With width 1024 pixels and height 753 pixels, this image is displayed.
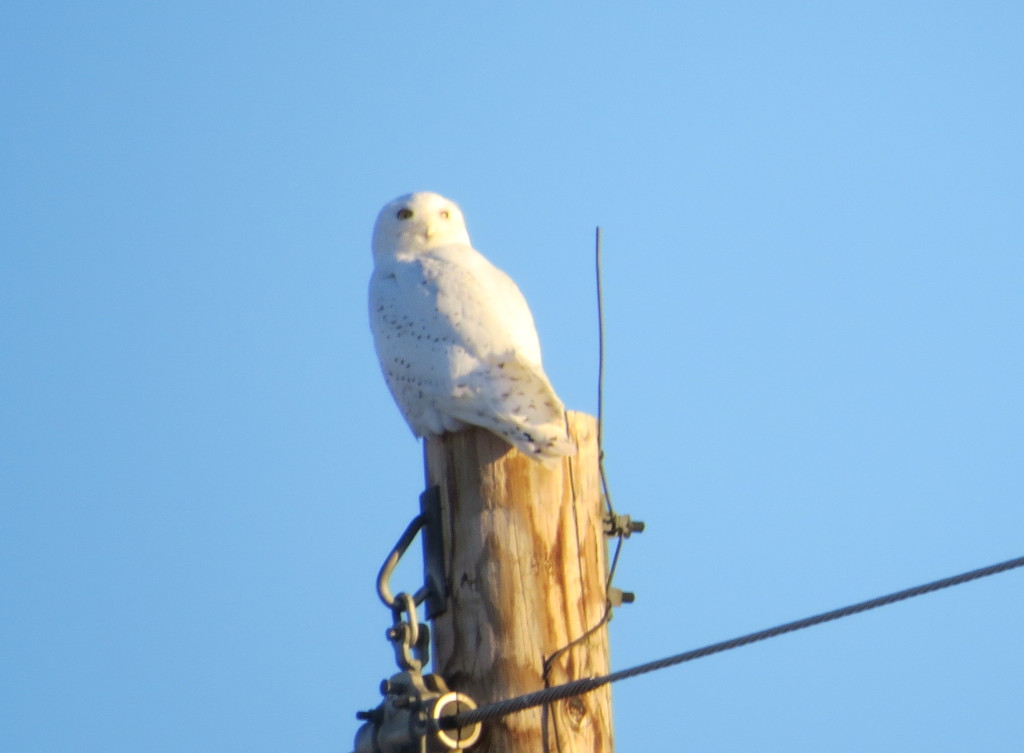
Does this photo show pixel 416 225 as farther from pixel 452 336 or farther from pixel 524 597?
pixel 524 597

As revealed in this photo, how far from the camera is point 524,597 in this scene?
383cm

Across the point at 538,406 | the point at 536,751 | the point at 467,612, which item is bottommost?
the point at 536,751

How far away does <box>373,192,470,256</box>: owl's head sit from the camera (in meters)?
6.86

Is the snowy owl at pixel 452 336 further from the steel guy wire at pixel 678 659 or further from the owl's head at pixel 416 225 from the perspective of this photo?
the steel guy wire at pixel 678 659

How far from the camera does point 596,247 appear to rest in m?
4.35

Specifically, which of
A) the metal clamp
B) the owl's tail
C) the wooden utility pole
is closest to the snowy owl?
the owl's tail

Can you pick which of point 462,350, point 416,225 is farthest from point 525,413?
point 416,225

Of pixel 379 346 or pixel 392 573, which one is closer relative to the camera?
pixel 392 573

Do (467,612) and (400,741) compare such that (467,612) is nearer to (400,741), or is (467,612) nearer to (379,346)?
(400,741)

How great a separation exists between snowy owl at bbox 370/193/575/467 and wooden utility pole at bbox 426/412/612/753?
0.11m

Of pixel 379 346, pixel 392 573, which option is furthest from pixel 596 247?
pixel 379 346

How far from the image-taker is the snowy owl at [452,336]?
4.35 metres

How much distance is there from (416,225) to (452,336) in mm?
1604

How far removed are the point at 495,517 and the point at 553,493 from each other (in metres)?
0.16
